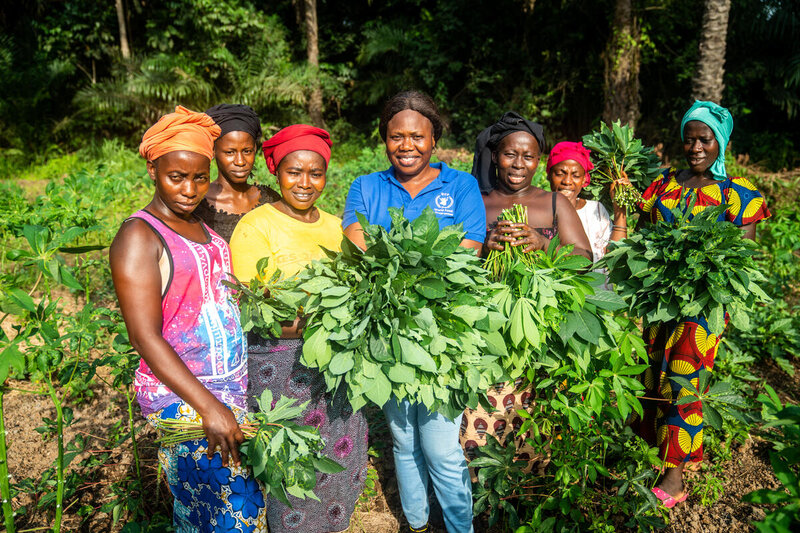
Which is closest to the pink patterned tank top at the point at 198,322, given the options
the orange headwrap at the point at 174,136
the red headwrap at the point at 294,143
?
the orange headwrap at the point at 174,136

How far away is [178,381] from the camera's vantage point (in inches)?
62.4

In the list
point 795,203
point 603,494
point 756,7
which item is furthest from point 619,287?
point 756,7

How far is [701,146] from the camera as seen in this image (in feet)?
8.50

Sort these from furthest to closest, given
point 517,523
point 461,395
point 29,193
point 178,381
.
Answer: point 29,193, point 517,523, point 461,395, point 178,381

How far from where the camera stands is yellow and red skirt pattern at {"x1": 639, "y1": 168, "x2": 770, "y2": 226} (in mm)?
2488

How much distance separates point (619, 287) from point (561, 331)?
71 cm

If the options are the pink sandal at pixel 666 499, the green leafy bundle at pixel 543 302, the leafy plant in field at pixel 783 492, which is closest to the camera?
the leafy plant in field at pixel 783 492

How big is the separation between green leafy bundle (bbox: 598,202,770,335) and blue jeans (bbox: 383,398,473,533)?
3.60 feet

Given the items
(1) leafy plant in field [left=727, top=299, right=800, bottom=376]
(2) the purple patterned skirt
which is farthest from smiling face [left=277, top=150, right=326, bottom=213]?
(1) leafy plant in field [left=727, top=299, right=800, bottom=376]

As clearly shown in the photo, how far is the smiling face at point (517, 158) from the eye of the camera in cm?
246

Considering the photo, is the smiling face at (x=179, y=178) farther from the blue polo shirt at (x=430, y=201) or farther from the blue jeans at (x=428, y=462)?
the blue jeans at (x=428, y=462)

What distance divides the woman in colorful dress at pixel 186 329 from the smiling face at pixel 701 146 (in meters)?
2.42

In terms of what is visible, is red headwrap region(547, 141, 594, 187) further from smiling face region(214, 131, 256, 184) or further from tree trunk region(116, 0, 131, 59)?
tree trunk region(116, 0, 131, 59)

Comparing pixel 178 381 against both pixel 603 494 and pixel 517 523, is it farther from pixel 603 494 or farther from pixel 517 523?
pixel 603 494
